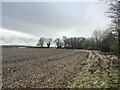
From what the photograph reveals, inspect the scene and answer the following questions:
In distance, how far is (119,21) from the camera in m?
21.1

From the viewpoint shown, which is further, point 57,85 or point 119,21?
point 119,21

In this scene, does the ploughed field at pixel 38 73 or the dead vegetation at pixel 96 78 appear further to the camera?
the ploughed field at pixel 38 73

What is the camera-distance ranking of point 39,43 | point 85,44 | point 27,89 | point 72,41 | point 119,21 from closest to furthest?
point 27,89
point 119,21
point 85,44
point 72,41
point 39,43

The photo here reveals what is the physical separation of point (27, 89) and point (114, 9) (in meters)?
10.5

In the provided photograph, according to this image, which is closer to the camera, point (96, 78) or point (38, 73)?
point (96, 78)

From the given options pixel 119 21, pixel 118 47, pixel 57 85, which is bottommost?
pixel 57 85

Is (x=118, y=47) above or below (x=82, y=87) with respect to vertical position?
above

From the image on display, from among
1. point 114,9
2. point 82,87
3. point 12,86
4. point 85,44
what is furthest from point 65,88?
point 85,44

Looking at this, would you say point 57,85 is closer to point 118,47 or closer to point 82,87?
point 82,87

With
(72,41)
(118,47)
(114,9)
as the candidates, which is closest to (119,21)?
(114,9)

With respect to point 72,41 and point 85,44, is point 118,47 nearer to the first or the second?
point 85,44

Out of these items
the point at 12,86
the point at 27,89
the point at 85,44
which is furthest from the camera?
the point at 85,44

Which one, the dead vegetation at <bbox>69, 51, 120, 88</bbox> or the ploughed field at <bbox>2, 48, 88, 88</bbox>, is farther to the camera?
the ploughed field at <bbox>2, 48, 88, 88</bbox>

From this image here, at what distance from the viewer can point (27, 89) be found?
40.9 feet
